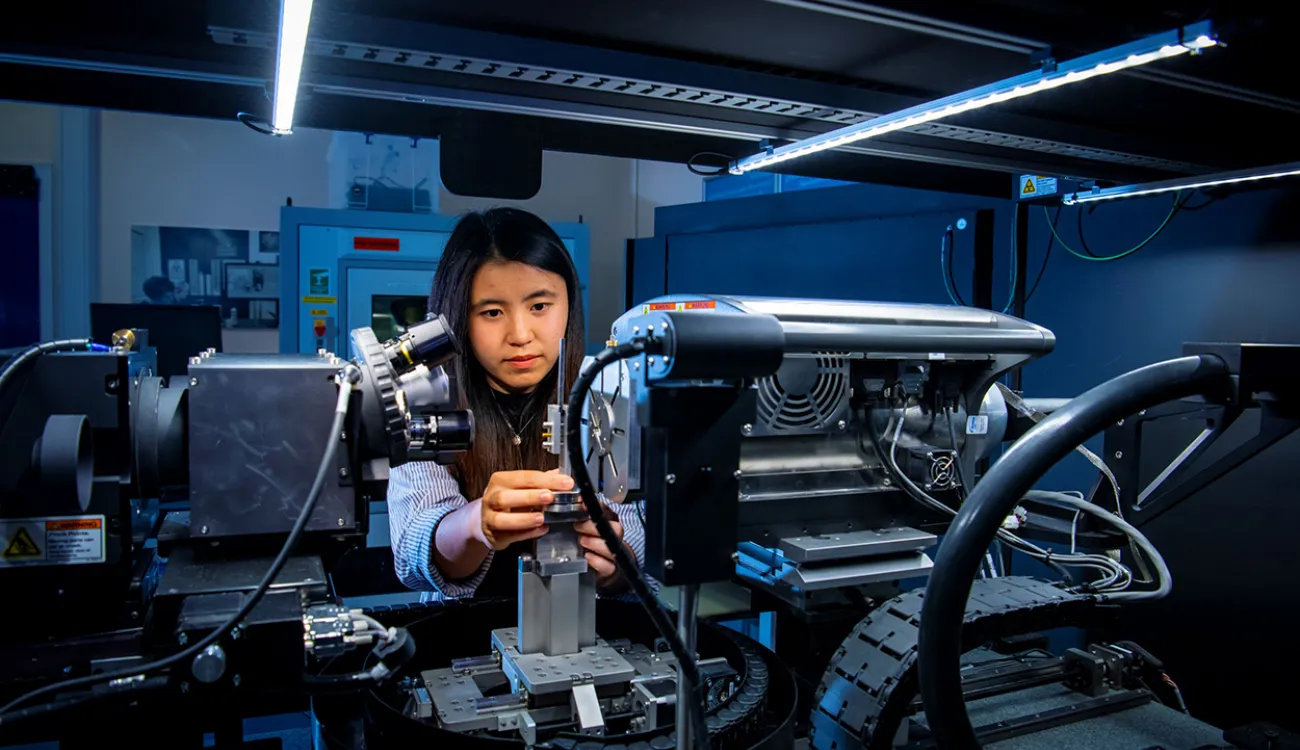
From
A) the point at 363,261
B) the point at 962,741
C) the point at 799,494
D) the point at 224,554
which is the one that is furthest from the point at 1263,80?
the point at 363,261

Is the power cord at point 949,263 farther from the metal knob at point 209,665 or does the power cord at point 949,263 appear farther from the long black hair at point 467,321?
the metal knob at point 209,665

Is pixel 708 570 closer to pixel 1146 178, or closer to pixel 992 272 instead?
pixel 1146 178

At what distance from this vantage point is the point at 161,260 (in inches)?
153

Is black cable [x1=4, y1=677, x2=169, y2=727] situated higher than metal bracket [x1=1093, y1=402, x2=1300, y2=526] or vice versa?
metal bracket [x1=1093, y1=402, x2=1300, y2=526]

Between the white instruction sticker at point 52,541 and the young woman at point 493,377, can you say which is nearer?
the white instruction sticker at point 52,541

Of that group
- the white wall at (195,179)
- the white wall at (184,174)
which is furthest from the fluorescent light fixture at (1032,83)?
the white wall at (195,179)

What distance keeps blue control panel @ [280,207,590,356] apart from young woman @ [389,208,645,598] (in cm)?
141

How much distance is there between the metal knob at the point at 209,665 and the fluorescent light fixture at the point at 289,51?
659 mm

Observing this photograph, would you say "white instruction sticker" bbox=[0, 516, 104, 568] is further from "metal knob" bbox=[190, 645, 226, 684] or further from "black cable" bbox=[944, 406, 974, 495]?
"black cable" bbox=[944, 406, 974, 495]

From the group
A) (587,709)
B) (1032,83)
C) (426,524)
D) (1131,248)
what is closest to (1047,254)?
(1131,248)

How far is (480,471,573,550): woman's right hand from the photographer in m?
1.00

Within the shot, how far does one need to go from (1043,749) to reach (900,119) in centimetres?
93

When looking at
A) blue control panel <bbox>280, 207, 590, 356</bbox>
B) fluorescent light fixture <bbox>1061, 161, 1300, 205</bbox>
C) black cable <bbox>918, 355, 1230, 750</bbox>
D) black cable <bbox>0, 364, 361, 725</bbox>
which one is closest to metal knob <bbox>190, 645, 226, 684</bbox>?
black cable <bbox>0, 364, 361, 725</bbox>

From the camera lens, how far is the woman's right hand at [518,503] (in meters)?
1.00
